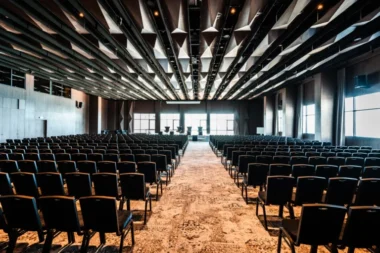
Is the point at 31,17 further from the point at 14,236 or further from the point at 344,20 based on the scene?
the point at 344,20

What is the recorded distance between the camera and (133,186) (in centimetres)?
421

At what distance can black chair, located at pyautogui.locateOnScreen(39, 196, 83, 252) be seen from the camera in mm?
2648

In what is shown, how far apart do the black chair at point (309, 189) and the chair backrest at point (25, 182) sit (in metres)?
4.34

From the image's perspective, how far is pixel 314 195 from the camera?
3.94m

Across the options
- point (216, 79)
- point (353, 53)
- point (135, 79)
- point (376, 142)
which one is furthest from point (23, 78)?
point (376, 142)

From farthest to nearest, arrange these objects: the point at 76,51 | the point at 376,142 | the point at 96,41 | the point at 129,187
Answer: the point at 376,142 < the point at 76,51 < the point at 96,41 < the point at 129,187

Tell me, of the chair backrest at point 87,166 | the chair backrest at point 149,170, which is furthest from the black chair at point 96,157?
the chair backrest at point 149,170

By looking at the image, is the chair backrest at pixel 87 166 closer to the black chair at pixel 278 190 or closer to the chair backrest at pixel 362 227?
the black chair at pixel 278 190

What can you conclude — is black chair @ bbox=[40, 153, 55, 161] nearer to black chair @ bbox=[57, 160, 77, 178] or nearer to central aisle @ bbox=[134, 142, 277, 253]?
black chair @ bbox=[57, 160, 77, 178]

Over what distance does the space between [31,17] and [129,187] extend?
559cm

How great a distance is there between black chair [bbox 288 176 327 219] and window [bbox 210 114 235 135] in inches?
984

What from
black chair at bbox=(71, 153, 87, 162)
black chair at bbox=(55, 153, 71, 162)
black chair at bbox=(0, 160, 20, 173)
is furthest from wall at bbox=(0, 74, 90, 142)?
black chair at bbox=(0, 160, 20, 173)

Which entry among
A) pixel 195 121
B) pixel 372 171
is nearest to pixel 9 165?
pixel 372 171

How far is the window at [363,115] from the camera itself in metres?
10.6
